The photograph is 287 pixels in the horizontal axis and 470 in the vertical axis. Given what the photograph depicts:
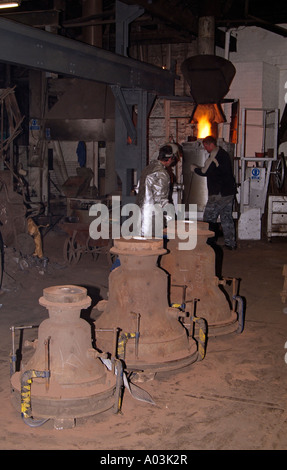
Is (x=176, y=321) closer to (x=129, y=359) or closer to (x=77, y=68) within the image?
(x=129, y=359)

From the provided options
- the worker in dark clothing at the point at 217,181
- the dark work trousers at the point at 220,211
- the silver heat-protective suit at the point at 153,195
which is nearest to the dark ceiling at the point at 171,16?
the worker in dark clothing at the point at 217,181

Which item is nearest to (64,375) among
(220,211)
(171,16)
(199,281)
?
(199,281)

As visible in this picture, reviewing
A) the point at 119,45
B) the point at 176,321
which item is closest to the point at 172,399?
the point at 176,321

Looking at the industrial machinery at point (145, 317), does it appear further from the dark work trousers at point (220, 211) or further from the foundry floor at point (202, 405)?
the dark work trousers at point (220, 211)

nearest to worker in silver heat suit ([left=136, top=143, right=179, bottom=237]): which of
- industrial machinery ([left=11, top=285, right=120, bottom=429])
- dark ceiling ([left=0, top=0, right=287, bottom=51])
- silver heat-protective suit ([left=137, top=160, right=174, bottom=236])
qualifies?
silver heat-protective suit ([left=137, top=160, right=174, bottom=236])

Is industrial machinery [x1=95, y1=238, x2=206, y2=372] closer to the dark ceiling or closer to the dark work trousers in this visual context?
the dark work trousers

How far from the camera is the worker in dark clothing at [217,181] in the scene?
1076 centimetres

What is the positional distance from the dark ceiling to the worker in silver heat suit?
509cm

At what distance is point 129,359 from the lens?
485cm

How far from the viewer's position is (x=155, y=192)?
7086mm

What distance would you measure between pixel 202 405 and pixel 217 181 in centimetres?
702

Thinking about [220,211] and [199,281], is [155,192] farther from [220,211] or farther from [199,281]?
[220,211]

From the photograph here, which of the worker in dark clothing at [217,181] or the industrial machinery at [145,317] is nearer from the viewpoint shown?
the industrial machinery at [145,317]

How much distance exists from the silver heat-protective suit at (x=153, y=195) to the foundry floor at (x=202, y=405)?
1.72 m
